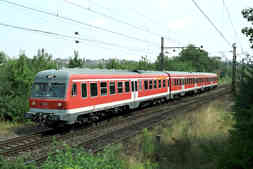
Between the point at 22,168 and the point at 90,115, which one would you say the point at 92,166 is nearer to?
the point at 22,168

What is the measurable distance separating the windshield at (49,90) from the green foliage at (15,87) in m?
2.55

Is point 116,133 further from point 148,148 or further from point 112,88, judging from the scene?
point 112,88

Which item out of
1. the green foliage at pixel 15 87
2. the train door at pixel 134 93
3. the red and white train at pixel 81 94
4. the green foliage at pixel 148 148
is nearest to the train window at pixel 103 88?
the red and white train at pixel 81 94

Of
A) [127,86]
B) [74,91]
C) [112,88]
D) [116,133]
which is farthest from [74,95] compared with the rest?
[127,86]

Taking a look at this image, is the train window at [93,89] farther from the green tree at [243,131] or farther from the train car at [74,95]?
the green tree at [243,131]

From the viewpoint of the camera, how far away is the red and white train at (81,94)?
1138 centimetres

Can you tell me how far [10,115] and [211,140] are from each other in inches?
418

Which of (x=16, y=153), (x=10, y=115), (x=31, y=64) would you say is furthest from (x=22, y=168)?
(x=31, y=64)

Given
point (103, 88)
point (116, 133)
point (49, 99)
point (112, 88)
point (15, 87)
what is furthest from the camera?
point (15, 87)

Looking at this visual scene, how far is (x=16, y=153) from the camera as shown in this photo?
906 cm

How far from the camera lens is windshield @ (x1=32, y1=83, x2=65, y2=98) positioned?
11477mm

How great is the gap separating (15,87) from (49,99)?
4764 millimetres

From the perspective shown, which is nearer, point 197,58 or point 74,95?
point 74,95

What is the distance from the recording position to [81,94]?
1213 cm
